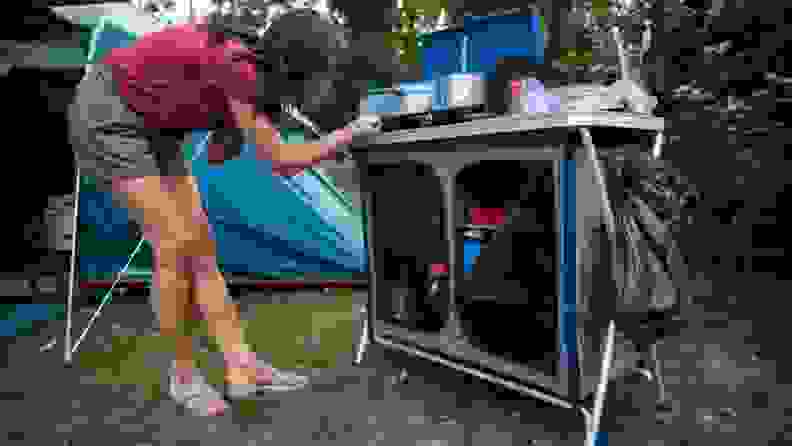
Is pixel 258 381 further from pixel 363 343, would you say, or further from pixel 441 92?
pixel 441 92

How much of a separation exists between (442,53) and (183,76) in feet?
4.33

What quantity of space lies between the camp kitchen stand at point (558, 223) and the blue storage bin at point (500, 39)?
0.45 m

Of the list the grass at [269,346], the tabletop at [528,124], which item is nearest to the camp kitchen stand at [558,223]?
the tabletop at [528,124]

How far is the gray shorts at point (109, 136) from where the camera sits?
2086 mm

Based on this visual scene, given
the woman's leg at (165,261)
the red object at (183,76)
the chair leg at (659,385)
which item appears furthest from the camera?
the chair leg at (659,385)

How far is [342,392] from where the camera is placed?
254cm

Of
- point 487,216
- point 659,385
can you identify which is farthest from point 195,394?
point 659,385

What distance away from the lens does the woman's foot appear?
203 cm

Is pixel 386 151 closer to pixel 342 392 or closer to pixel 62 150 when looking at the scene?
pixel 342 392

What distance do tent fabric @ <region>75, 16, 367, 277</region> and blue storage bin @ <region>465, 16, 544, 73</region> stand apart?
1.96m

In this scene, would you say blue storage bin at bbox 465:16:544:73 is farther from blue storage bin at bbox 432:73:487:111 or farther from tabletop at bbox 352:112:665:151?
tabletop at bbox 352:112:665:151

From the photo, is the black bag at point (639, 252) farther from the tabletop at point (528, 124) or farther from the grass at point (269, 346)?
the grass at point (269, 346)

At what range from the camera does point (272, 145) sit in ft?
6.64

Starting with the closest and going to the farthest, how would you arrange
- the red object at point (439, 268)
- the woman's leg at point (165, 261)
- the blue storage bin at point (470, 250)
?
the woman's leg at point (165, 261) < the blue storage bin at point (470, 250) < the red object at point (439, 268)
